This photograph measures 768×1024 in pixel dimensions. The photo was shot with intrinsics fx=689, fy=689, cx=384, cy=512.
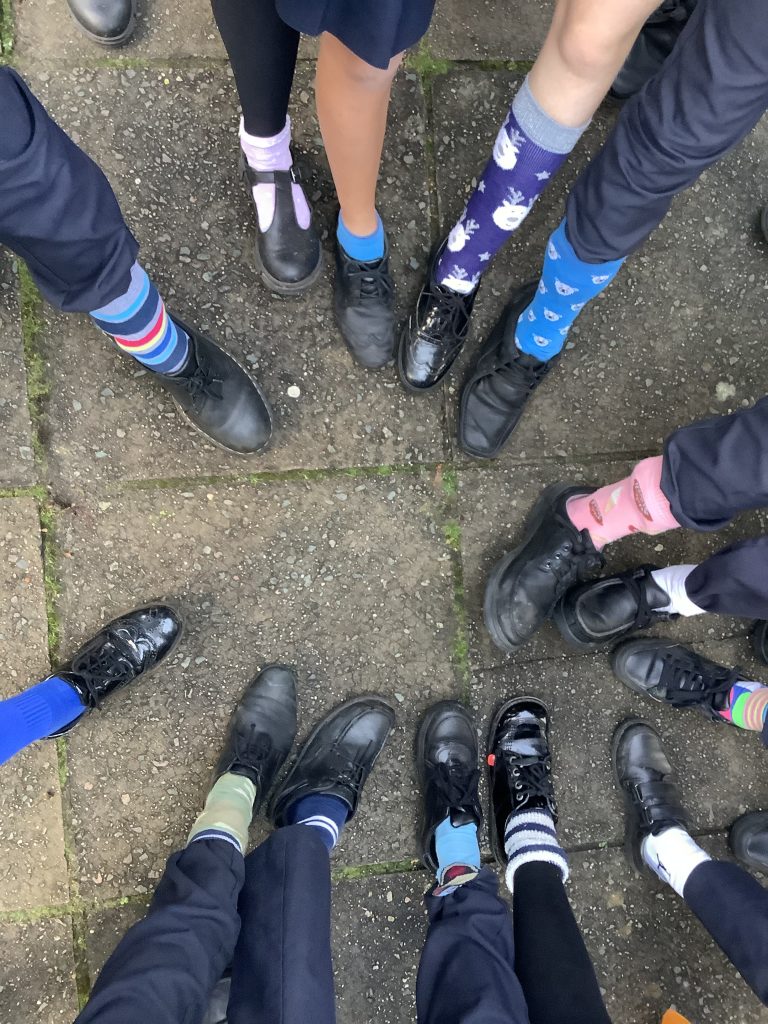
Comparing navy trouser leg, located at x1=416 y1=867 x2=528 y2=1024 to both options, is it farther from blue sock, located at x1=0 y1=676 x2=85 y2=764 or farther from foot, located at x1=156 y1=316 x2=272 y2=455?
foot, located at x1=156 y1=316 x2=272 y2=455

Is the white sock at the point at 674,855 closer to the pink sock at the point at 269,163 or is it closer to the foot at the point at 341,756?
the foot at the point at 341,756

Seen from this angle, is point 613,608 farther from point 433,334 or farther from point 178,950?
point 178,950

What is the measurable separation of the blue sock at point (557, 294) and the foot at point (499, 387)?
0.14 ft

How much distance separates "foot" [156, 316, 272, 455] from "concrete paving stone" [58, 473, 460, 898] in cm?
15

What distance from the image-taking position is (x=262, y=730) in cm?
180

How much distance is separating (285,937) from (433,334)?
4.68ft

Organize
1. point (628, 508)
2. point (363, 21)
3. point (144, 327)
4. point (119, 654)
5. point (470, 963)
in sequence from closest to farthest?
point (363, 21), point (470, 963), point (144, 327), point (628, 508), point (119, 654)

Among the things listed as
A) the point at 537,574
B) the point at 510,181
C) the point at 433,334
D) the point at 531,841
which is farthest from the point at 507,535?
the point at 510,181

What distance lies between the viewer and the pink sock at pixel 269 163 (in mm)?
1640

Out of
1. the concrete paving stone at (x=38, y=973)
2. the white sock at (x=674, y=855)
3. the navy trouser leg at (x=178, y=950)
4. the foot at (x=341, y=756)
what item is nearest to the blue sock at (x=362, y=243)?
the foot at (x=341, y=756)

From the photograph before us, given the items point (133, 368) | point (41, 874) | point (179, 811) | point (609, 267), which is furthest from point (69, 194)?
A: point (41, 874)

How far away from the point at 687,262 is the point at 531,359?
2.22 ft

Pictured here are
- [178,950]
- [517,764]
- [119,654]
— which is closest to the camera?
[178,950]

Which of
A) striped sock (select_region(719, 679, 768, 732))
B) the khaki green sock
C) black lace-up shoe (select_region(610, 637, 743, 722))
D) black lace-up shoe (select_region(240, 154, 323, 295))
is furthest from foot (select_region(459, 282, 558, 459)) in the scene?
the khaki green sock
